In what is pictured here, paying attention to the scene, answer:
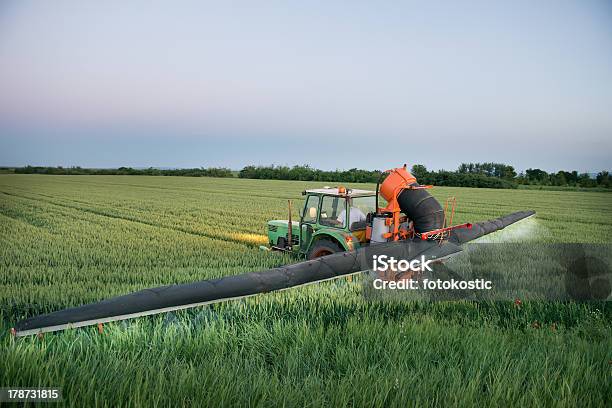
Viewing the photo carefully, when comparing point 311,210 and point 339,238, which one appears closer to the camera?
point 339,238

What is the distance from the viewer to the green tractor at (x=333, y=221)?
26.1ft

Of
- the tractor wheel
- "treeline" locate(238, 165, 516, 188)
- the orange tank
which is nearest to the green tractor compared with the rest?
the tractor wheel

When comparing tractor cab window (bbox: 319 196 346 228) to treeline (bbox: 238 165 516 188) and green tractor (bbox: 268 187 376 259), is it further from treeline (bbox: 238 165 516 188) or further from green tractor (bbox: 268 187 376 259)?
treeline (bbox: 238 165 516 188)

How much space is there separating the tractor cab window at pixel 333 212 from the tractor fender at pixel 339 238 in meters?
0.17

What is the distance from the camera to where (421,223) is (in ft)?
23.5

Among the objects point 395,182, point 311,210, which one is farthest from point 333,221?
point 395,182

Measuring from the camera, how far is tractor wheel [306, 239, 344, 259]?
811 centimetres

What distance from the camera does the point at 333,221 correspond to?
8.32m

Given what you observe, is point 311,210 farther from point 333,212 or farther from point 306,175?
point 306,175

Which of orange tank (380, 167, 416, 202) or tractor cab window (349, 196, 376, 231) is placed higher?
orange tank (380, 167, 416, 202)

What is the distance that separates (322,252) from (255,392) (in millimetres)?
5202

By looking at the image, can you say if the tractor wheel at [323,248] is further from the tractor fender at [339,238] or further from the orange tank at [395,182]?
the orange tank at [395,182]

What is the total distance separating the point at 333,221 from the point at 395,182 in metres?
1.46

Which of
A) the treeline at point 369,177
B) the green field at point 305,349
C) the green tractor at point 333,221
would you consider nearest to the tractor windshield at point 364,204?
the green tractor at point 333,221
